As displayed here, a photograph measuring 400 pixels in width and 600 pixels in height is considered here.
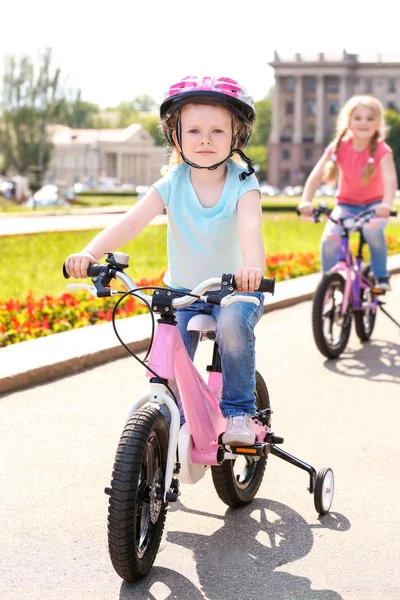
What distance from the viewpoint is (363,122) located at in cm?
745

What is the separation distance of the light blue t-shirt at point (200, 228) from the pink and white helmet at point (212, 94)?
24 centimetres

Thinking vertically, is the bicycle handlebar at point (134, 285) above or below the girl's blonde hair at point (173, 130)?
below

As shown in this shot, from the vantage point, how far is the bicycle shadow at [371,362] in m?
6.94

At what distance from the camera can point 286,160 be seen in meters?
130

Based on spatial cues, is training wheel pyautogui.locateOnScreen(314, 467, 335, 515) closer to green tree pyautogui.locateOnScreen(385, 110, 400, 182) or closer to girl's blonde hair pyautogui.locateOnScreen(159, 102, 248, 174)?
girl's blonde hair pyautogui.locateOnScreen(159, 102, 248, 174)

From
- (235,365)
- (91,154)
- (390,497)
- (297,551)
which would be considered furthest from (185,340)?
(91,154)

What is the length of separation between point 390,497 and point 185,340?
1.16m

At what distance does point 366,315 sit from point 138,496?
5.07m

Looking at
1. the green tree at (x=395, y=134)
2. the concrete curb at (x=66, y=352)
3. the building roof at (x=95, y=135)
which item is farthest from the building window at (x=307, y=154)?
the concrete curb at (x=66, y=352)

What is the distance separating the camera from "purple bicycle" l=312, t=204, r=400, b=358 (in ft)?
23.7

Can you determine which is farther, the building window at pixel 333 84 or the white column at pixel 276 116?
the building window at pixel 333 84

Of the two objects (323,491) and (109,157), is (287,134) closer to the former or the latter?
(109,157)

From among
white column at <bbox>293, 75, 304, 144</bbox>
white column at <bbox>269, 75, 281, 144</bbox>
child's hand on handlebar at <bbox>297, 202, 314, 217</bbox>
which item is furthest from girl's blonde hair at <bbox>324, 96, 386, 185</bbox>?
white column at <bbox>269, 75, 281, 144</bbox>

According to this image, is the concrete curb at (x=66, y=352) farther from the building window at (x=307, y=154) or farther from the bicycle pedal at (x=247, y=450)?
the building window at (x=307, y=154)
